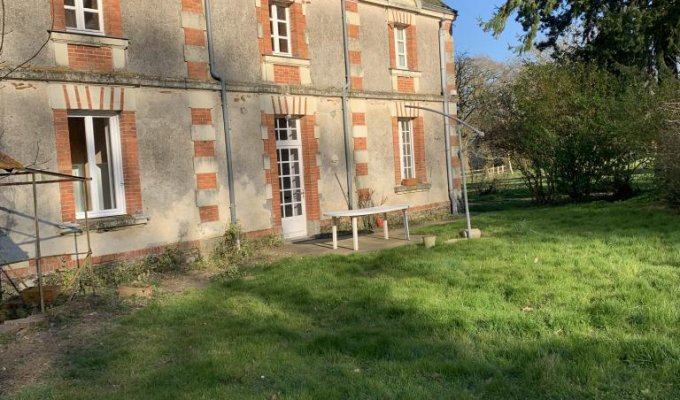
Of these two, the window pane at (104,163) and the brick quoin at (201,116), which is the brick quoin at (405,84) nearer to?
the brick quoin at (201,116)

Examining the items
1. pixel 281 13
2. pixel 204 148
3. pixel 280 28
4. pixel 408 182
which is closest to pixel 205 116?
pixel 204 148

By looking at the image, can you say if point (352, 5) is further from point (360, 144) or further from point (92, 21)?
point (92, 21)

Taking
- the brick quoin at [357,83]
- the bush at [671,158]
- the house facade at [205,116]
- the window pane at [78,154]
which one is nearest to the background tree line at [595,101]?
the bush at [671,158]

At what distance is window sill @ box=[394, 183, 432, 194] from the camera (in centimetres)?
1460

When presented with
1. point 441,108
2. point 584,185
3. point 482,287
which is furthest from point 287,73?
point 584,185

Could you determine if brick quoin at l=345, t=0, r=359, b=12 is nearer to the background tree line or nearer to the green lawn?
the background tree line

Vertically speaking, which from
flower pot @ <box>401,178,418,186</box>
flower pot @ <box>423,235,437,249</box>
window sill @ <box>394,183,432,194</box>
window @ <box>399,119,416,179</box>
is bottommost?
flower pot @ <box>423,235,437,249</box>

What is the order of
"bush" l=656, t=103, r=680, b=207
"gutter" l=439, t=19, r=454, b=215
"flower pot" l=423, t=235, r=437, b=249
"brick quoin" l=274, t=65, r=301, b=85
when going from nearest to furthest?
1. "flower pot" l=423, t=235, r=437, b=249
2. "bush" l=656, t=103, r=680, b=207
3. "brick quoin" l=274, t=65, r=301, b=85
4. "gutter" l=439, t=19, r=454, b=215

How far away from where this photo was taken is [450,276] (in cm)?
752

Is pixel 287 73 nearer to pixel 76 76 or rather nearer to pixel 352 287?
pixel 76 76

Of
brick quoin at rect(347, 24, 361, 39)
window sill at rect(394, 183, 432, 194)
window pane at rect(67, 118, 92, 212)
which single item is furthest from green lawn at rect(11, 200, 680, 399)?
brick quoin at rect(347, 24, 361, 39)

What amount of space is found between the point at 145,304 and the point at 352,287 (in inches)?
105

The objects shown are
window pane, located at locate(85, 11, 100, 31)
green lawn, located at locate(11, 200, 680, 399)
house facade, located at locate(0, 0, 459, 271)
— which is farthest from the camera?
window pane, located at locate(85, 11, 100, 31)

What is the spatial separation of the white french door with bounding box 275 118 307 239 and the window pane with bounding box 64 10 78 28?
176 inches
